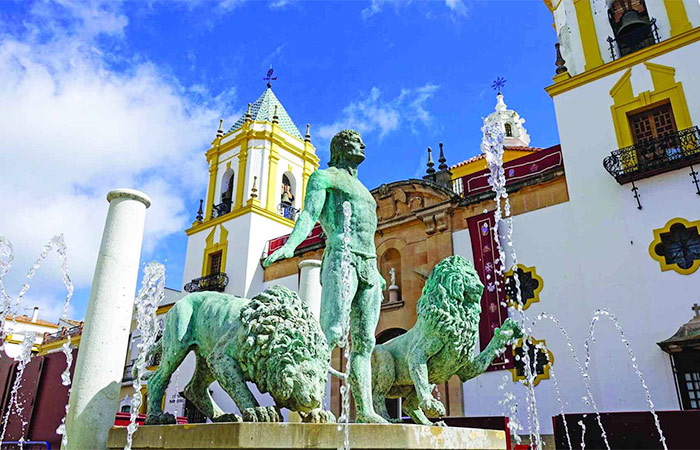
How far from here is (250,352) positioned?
2.79 meters

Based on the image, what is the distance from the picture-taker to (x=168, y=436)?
2.70 metres

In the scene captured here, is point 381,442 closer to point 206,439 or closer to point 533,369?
point 206,439

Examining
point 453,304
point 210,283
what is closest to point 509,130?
point 210,283

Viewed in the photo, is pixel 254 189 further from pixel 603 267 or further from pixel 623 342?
pixel 623 342

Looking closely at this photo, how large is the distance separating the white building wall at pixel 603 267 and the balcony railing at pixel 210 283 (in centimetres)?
979

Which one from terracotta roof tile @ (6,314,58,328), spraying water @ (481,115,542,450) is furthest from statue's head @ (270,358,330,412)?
terracotta roof tile @ (6,314,58,328)

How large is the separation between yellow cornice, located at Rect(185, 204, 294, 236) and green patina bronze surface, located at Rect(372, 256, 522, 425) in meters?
15.2

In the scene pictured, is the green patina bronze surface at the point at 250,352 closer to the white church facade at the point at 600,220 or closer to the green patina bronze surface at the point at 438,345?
the green patina bronze surface at the point at 438,345

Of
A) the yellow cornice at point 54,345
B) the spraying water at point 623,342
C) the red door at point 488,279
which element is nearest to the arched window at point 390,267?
the red door at point 488,279

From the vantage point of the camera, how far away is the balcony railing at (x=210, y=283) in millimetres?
18219

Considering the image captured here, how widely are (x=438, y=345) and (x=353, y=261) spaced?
93 cm

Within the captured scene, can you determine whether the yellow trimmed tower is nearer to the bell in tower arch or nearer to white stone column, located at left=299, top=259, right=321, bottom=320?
white stone column, located at left=299, top=259, right=321, bottom=320

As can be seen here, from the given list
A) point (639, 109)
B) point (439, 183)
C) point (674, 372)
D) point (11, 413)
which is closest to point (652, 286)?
point (674, 372)

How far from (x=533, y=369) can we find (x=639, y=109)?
608 centimetres
